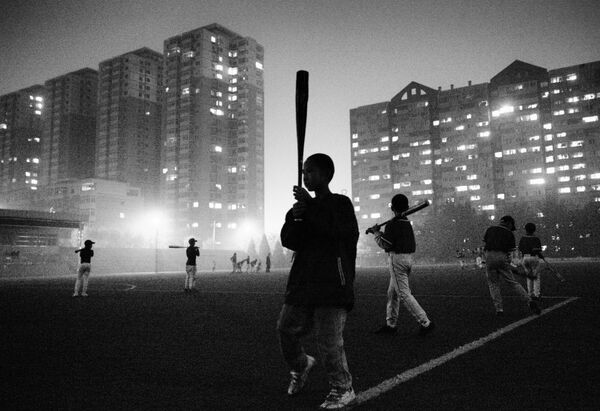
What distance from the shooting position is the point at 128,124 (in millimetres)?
152500

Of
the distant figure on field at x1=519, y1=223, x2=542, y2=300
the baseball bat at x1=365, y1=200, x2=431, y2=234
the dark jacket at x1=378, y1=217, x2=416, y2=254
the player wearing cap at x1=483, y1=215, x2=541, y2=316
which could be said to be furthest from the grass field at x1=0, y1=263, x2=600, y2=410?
the distant figure on field at x1=519, y1=223, x2=542, y2=300

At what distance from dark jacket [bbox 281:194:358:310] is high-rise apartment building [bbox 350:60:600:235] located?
115579 millimetres

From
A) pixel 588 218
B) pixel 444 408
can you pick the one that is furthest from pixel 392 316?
pixel 588 218

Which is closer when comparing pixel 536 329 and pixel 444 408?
pixel 444 408

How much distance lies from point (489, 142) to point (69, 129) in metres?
144

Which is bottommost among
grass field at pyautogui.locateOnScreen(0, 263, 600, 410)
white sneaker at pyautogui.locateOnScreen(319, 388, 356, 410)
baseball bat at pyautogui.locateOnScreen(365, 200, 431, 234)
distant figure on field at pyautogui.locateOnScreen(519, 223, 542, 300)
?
grass field at pyautogui.locateOnScreen(0, 263, 600, 410)

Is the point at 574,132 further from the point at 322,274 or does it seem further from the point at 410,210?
the point at 322,274

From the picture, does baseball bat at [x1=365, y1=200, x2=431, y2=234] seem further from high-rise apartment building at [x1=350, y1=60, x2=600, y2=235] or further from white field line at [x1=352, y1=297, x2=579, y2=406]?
high-rise apartment building at [x1=350, y1=60, x2=600, y2=235]

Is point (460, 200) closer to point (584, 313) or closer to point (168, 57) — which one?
point (168, 57)

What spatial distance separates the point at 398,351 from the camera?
6160 mm

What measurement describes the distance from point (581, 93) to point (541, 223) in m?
49.2

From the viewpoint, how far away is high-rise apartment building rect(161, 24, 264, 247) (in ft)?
428

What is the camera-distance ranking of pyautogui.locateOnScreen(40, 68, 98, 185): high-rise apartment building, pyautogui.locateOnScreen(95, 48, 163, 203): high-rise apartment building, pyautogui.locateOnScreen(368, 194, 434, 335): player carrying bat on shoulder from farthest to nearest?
pyautogui.locateOnScreen(40, 68, 98, 185): high-rise apartment building → pyautogui.locateOnScreen(95, 48, 163, 203): high-rise apartment building → pyautogui.locateOnScreen(368, 194, 434, 335): player carrying bat on shoulder

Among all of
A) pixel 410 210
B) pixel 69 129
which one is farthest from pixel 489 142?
pixel 69 129
